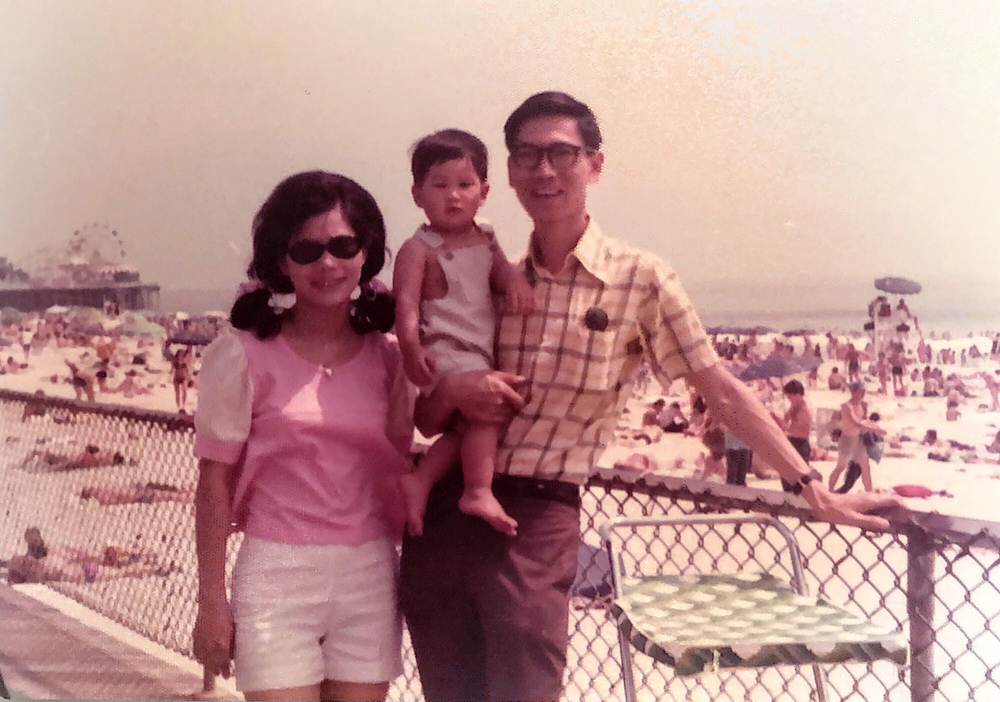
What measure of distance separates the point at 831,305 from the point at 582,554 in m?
1.01

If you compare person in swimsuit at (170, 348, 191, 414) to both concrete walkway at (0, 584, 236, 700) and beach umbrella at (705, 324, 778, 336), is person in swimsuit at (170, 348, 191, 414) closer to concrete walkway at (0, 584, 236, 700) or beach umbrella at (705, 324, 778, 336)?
concrete walkway at (0, 584, 236, 700)

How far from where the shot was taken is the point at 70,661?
9.69ft

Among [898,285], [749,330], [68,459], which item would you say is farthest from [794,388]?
[68,459]

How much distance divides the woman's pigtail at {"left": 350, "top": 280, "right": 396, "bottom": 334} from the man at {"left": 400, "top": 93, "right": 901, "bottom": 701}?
0.23 m

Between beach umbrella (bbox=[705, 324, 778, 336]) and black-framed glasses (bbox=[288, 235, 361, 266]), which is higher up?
black-framed glasses (bbox=[288, 235, 361, 266])

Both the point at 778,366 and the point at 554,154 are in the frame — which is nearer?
the point at 554,154

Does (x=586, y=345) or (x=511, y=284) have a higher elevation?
(x=511, y=284)

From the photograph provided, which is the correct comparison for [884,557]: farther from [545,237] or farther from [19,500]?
[19,500]

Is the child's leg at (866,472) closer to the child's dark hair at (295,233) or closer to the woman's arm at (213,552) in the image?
the child's dark hair at (295,233)

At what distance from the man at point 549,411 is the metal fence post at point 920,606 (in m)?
0.14

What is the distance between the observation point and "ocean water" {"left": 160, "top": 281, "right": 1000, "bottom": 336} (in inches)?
86.1

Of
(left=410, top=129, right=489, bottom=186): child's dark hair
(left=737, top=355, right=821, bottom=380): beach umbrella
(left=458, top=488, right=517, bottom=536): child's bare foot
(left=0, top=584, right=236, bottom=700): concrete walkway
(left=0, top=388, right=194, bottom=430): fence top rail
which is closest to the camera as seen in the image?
(left=458, top=488, right=517, bottom=536): child's bare foot

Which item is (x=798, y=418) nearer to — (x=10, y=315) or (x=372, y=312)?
(x=372, y=312)

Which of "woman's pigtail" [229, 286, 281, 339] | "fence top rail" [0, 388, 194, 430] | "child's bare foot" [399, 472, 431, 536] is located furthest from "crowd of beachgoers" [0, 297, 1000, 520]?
"fence top rail" [0, 388, 194, 430]
